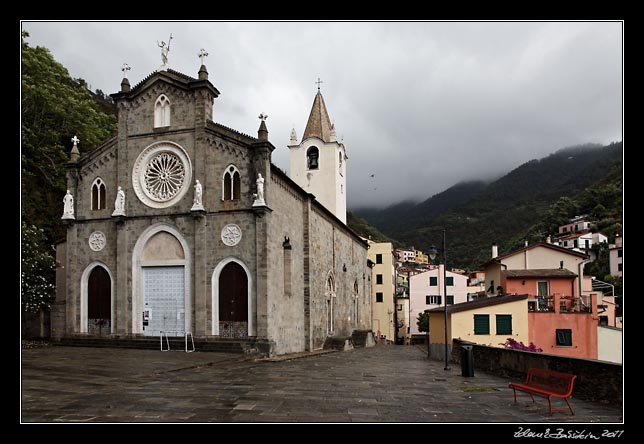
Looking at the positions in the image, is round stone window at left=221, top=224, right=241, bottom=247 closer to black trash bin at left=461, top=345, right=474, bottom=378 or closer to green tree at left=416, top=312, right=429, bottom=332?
black trash bin at left=461, top=345, right=474, bottom=378

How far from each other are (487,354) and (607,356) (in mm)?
19284

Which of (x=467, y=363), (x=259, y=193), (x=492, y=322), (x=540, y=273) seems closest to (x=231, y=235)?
(x=259, y=193)

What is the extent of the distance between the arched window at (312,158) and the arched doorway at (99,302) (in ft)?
90.5

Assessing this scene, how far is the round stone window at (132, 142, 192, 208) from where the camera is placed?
28297 millimetres

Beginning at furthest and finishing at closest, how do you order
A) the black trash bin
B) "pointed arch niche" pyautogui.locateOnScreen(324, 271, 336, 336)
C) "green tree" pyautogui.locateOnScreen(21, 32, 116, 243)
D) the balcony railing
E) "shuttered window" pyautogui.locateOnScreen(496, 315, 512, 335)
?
"pointed arch niche" pyautogui.locateOnScreen(324, 271, 336, 336)
"green tree" pyautogui.locateOnScreen(21, 32, 116, 243)
the balcony railing
"shuttered window" pyautogui.locateOnScreen(496, 315, 512, 335)
the black trash bin

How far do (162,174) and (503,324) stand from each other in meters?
20.7

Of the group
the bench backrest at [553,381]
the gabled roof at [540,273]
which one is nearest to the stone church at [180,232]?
the gabled roof at [540,273]

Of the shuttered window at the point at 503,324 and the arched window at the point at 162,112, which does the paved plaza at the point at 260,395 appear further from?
the arched window at the point at 162,112

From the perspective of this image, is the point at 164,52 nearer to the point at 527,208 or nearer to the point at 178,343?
the point at 178,343

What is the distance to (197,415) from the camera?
10242mm

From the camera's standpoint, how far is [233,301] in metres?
26.5

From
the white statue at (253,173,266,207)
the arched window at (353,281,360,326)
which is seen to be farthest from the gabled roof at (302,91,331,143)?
the white statue at (253,173,266,207)

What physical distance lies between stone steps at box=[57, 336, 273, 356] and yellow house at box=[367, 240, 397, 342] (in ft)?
145

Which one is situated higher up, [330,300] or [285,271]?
[285,271]
